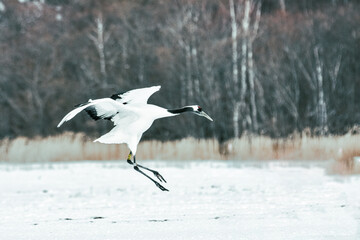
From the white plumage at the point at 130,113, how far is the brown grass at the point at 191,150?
769 centimetres

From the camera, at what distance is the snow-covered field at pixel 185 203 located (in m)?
7.47

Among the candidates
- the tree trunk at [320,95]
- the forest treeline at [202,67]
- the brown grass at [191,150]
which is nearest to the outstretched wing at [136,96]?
the brown grass at [191,150]

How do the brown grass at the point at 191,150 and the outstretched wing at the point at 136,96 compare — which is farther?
the brown grass at the point at 191,150

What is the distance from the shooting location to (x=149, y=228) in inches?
302

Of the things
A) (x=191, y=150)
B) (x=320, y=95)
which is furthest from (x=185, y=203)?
(x=320, y=95)

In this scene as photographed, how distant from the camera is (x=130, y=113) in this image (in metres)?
7.23

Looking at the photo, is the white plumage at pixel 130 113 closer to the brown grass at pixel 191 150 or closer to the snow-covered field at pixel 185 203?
the snow-covered field at pixel 185 203

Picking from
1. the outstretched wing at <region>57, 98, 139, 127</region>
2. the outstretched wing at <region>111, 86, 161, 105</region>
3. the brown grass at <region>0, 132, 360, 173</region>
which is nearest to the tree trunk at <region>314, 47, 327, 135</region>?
the brown grass at <region>0, 132, 360, 173</region>

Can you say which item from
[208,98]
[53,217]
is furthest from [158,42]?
[53,217]

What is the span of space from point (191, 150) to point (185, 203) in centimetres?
601

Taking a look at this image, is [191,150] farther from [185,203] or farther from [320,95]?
[320,95]

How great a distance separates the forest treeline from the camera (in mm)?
23391

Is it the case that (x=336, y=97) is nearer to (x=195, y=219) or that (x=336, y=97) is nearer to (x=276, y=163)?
(x=276, y=163)

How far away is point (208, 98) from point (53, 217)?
15.9 metres
